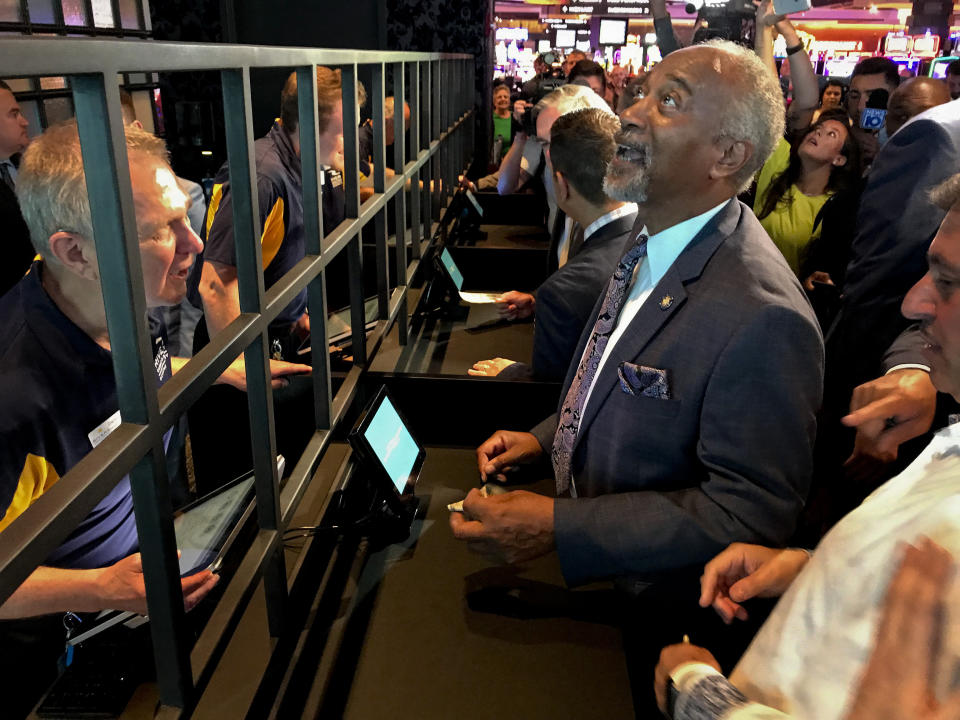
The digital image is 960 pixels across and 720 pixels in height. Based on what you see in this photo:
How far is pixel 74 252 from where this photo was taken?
0.88m

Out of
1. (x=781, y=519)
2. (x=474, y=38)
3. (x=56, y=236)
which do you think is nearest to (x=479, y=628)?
(x=781, y=519)

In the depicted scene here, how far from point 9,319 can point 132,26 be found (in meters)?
6.71

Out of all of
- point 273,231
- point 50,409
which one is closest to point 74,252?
point 50,409

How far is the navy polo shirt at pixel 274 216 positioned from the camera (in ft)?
6.49

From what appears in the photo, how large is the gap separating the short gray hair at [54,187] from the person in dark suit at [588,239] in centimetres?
112

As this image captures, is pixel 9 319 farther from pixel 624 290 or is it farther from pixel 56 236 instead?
pixel 624 290

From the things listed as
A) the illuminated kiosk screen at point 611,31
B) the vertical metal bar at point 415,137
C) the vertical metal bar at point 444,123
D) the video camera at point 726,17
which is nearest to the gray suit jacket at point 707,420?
the vertical metal bar at point 415,137

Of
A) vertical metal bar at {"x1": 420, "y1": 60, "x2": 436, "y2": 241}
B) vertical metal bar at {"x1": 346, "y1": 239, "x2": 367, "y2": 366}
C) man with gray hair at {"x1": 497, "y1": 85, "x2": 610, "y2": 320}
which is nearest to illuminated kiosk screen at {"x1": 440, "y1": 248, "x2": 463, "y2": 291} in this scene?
man with gray hair at {"x1": 497, "y1": 85, "x2": 610, "y2": 320}

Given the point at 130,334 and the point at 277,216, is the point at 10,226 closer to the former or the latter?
the point at 277,216

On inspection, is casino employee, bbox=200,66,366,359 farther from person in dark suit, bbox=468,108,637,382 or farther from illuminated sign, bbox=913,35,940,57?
illuminated sign, bbox=913,35,940,57

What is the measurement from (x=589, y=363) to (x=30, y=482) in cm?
89

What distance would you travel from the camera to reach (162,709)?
700 mm

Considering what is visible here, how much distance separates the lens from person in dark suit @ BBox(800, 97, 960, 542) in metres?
1.47

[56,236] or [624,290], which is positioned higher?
[56,236]
